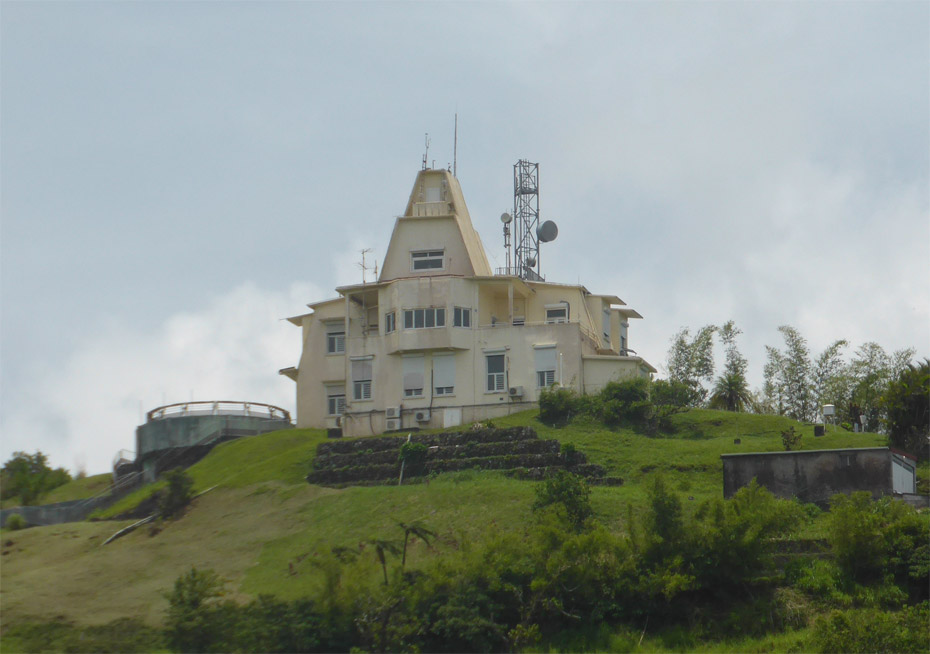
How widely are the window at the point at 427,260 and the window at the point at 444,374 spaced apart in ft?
16.3

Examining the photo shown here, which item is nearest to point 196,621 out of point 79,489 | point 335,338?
point 79,489

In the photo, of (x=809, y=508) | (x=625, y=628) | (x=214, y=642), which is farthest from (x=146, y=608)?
(x=809, y=508)

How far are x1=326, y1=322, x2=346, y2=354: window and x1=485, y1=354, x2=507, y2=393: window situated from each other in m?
8.26

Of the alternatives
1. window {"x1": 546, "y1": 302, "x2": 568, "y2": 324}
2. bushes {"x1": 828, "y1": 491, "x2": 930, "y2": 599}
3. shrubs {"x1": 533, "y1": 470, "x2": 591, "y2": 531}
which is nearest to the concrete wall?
window {"x1": 546, "y1": 302, "x2": 568, "y2": 324}

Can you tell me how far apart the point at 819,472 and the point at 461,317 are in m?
20.4

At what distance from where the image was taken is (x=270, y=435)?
56719 millimetres

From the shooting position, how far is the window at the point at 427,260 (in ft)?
195

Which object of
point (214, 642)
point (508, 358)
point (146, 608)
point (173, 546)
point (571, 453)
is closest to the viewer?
point (214, 642)

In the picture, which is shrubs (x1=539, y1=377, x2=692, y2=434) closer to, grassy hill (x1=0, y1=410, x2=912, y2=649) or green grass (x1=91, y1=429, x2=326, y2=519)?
grassy hill (x1=0, y1=410, x2=912, y2=649)

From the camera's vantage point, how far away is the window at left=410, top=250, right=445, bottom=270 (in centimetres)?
5950

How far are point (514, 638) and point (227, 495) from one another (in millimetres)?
17048

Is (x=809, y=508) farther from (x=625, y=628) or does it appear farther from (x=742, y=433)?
(x=742, y=433)

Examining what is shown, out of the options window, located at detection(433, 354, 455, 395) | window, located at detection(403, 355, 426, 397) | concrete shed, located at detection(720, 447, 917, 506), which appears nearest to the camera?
concrete shed, located at detection(720, 447, 917, 506)

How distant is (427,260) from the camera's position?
5972 centimetres
